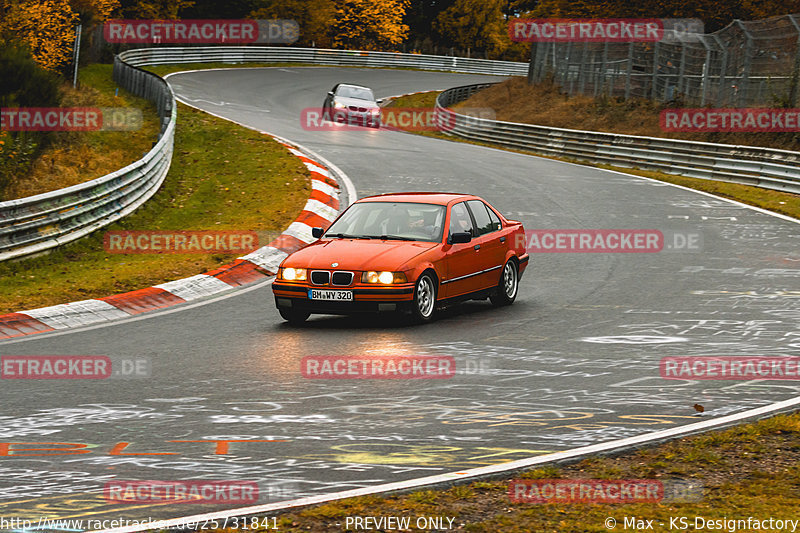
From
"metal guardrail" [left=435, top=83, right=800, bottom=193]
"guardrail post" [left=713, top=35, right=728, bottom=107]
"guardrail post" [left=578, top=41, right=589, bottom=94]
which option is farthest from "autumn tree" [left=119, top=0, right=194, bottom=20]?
"guardrail post" [left=713, top=35, right=728, bottom=107]

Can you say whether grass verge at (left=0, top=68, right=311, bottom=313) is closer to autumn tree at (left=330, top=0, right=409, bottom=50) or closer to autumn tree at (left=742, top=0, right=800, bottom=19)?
autumn tree at (left=742, top=0, right=800, bottom=19)

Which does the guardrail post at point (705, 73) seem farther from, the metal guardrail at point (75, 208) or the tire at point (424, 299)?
the tire at point (424, 299)

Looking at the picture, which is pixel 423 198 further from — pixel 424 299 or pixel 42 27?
pixel 42 27

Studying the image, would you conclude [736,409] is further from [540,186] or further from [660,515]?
[540,186]

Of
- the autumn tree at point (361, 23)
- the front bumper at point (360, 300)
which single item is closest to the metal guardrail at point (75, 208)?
the front bumper at point (360, 300)

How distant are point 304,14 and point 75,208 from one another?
61.6m

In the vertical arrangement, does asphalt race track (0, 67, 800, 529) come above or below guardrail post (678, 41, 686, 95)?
below

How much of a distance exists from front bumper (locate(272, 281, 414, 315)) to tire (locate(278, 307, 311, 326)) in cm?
12

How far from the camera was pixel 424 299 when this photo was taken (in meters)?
11.5

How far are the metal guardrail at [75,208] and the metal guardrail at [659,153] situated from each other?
533 inches

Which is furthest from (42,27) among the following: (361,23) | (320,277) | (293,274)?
(361,23)

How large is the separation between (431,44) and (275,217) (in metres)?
70.2

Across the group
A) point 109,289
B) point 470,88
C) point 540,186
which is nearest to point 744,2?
point 470,88

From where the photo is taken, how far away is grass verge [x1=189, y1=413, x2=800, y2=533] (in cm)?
521
